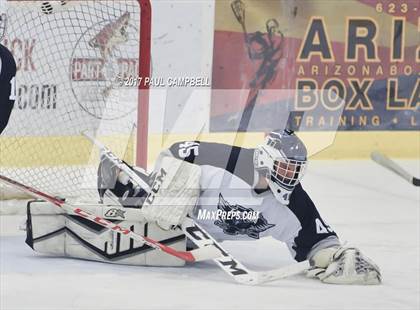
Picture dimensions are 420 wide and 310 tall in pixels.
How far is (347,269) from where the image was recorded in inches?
195

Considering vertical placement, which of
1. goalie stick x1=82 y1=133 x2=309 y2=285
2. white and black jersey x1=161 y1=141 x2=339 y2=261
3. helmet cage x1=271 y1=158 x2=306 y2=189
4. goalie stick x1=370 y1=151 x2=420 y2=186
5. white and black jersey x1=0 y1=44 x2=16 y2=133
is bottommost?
goalie stick x1=370 y1=151 x2=420 y2=186

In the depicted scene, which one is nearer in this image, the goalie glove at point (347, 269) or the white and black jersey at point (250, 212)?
the goalie glove at point (347, 269)

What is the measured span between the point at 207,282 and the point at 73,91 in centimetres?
165

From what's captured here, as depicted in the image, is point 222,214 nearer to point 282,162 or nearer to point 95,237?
point 282,162

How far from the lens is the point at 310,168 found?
743 centimetres

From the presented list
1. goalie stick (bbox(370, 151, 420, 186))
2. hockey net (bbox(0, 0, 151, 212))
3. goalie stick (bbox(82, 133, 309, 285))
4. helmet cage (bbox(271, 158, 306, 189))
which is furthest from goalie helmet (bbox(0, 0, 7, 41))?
goalie stick (bbox(370, 151, 420, 186))

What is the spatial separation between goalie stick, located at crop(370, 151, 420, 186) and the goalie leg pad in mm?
2121

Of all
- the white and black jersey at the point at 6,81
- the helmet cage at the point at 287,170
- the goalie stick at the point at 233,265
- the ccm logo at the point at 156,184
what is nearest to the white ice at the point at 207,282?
the goalie stick at the point at 233,265

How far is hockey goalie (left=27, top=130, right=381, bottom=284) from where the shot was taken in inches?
198

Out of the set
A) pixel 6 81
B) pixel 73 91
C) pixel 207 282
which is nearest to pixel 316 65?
pixel 73 91

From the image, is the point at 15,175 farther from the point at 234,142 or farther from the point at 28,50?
the point at 234,142

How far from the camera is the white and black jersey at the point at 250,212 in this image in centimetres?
508

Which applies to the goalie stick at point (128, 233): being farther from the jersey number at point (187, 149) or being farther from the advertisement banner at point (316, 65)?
the advertisement banner at point (316, 65)

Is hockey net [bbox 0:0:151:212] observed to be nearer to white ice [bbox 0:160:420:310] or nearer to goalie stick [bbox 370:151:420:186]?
white ice [bbox 0:160:420:310]
